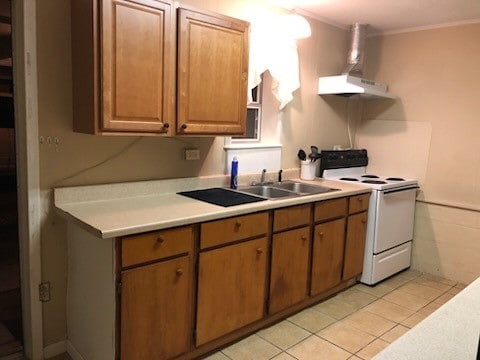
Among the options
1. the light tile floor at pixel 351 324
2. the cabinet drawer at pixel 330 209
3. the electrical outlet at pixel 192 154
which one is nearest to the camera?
the light tile floor at pixel 351 324

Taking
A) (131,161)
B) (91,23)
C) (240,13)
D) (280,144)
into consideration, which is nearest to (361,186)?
(280,144)

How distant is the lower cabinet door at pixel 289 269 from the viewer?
108 inches

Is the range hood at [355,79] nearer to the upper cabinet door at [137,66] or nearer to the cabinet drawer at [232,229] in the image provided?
the cabinet drawer at [232,229]

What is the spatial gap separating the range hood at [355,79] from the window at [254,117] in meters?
0.81

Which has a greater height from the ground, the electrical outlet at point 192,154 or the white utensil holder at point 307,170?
the electrical outlet at point 192,154

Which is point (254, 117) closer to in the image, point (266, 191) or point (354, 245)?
point (266, 191)

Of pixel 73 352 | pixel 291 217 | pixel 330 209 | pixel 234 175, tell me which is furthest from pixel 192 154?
pixel 73 352

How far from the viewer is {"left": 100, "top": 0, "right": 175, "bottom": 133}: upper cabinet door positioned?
6.70 ft

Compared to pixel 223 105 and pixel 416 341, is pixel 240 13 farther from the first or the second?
pixel 416 341

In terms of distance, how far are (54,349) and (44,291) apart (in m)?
0.38

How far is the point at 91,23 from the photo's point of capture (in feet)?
6.55

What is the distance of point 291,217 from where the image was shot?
→ 9.20 feet

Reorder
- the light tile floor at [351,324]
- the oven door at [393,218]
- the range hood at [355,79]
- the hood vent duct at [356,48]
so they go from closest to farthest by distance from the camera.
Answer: the light tile floor at [351,324]
the oven door at [393,218]
the range hood at [355,79]
the hood vent duct at [356,48]

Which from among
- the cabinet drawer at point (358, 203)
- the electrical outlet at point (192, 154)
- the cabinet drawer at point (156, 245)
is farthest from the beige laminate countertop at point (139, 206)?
the cabinet drawer at point (358, 203)
